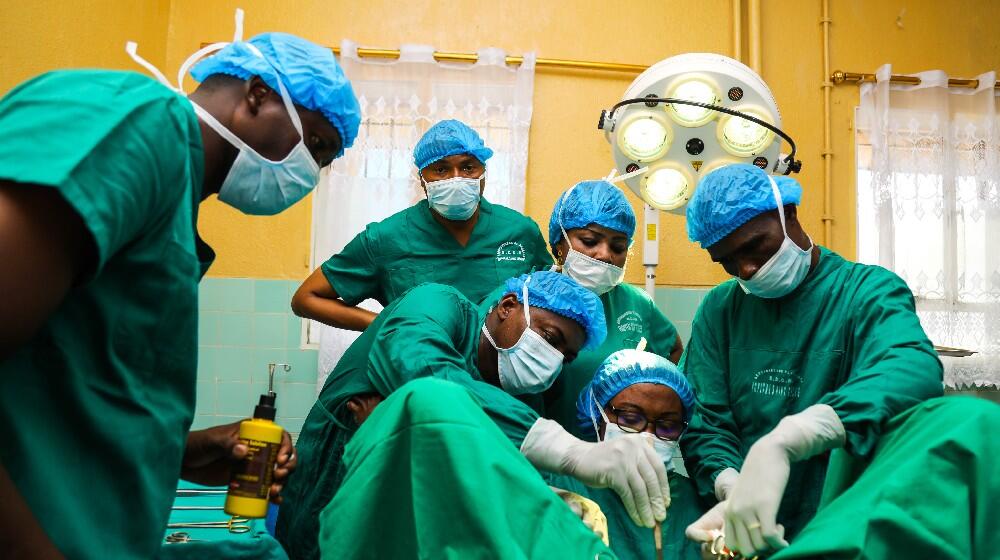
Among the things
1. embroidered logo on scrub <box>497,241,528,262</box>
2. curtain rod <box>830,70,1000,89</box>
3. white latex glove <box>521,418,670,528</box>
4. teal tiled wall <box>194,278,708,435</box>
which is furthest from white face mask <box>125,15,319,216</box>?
curtain rod <box>830,70,1000,89</box>

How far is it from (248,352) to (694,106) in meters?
2.50

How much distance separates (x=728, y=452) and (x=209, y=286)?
116 inches

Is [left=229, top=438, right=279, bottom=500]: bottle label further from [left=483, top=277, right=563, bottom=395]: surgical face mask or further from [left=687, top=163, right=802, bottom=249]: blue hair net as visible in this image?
[left=687, top=163, right=802, bottom=249]: blue hair net

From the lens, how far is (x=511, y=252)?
118 inches

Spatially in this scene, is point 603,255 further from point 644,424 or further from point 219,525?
point 219,525

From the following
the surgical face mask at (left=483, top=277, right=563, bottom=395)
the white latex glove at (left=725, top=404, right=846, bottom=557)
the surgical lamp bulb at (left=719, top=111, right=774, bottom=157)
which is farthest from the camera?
the surgical lamp bulb at (left=719, top=111, right=774, bottom=157)

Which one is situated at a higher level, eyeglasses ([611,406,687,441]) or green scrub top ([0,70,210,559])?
green scrub top ([0,70,210,559])

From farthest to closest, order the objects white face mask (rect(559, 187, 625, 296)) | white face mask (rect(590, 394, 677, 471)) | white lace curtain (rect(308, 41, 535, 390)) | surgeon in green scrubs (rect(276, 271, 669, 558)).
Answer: white lace curtain (rect(308, 41, 535, 390))
white face mask (rect(559, 187, 625, 296))
white face mask (rect(590, 394, 677, 471))
surgeon in green scrubs (rect(276, 271, 669, 558))

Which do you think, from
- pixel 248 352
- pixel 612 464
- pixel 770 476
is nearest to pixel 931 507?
pixel 770 476

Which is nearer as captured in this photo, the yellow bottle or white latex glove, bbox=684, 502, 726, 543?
the yellow bottle

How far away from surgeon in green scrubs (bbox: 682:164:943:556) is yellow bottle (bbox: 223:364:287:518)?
0.96 metres

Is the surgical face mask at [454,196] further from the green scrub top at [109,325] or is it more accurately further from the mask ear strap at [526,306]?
the green scrub top at [109,325]

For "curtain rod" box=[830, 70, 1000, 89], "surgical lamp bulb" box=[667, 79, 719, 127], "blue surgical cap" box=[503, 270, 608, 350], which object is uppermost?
"curtain rod" box=[830, 70, 1000, 89]

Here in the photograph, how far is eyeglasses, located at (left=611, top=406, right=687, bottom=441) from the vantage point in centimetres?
220
